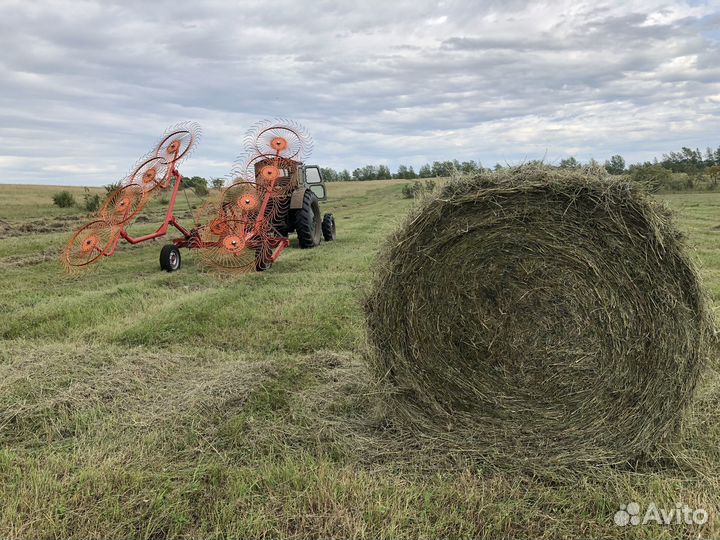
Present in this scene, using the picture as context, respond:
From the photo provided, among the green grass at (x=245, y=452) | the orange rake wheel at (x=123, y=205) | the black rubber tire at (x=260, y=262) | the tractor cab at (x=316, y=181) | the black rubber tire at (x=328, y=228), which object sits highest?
the tractor cab at (x=316, y=181)

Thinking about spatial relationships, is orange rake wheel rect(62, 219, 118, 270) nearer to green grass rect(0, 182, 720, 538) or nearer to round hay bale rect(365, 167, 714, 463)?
green grass rect(0, 182, 720, 538)

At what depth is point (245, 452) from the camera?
3.21m

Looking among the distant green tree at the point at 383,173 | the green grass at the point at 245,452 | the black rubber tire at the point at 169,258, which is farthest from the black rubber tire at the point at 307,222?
the distant green tree at the point at 383,173

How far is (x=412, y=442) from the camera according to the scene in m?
3.29

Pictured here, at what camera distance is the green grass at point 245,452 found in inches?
100

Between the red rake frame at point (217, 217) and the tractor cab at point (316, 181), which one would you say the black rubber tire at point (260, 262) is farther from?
the tractor cab at point (316, 181)

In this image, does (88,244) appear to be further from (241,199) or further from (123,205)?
(241,199)

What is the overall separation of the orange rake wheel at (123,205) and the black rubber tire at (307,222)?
3240mm

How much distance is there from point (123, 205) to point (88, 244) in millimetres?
863

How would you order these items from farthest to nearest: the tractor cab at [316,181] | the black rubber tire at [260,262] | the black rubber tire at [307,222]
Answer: the tractor cab at [316,181], the black rubber tire at [307,222], the black rubber tire at [260,262]

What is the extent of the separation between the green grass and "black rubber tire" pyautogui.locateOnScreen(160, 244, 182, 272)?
3.34m

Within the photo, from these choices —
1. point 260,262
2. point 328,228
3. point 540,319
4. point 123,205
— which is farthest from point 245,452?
point 328,228

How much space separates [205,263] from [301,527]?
7687 mm

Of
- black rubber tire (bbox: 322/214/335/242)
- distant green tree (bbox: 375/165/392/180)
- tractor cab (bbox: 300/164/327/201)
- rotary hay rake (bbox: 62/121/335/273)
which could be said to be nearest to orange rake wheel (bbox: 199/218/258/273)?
rotary hay rake (bbox: 62/121/335/273)
